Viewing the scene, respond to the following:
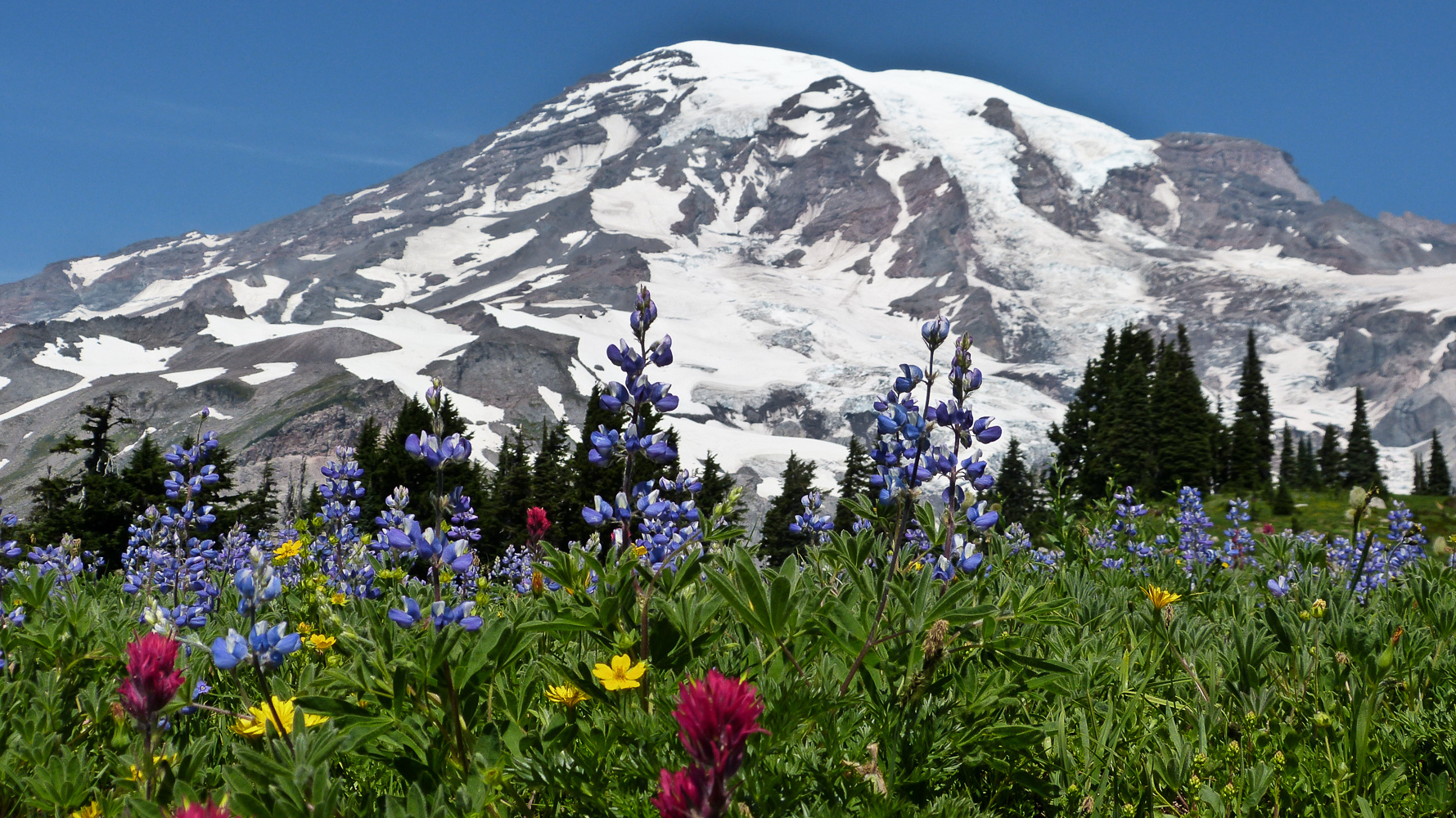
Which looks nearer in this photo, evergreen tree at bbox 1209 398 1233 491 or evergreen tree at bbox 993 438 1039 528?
evergreen tree at bbox 993 438 1039 528

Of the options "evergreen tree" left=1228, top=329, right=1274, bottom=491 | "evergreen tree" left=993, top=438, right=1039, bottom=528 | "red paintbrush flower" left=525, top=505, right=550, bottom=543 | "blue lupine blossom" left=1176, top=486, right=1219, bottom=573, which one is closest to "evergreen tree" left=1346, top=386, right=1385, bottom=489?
"evergreen tree" left=1228, top=329, right=1274, bottom=491

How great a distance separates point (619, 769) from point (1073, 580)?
343 centimetres

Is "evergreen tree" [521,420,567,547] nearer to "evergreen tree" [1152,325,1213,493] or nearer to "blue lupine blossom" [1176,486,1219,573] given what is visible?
"blue lupine blossom" [1176,486,1219,573]

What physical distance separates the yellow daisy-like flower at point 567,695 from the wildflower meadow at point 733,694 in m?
0.02

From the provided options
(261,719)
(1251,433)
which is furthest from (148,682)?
(1251,433)

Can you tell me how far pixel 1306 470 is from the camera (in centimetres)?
8794

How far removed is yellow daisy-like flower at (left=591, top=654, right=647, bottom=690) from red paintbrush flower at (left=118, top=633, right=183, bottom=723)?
119 cm

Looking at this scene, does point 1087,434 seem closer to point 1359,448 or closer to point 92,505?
point 92,505

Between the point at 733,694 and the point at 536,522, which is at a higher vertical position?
the point at 733,694

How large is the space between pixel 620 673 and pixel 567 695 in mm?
242

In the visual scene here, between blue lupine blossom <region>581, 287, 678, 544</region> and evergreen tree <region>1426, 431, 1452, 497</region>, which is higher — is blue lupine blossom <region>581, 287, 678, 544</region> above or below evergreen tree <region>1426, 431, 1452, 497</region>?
above

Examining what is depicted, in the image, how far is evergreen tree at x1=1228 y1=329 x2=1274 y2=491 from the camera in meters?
71.7

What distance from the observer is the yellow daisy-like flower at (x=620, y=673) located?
8.50 ft

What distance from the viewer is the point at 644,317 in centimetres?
416
